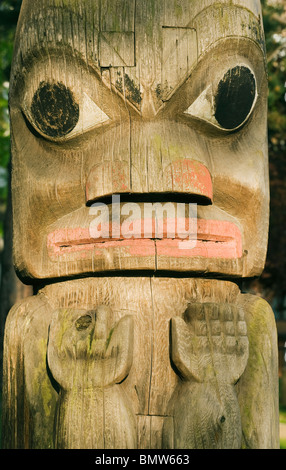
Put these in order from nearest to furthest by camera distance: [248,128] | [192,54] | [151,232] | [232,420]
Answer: [232,420] < [151,232] < [192,54] < [248,128]

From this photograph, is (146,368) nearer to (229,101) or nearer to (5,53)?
(229,101)

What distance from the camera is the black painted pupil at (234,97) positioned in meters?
3.24

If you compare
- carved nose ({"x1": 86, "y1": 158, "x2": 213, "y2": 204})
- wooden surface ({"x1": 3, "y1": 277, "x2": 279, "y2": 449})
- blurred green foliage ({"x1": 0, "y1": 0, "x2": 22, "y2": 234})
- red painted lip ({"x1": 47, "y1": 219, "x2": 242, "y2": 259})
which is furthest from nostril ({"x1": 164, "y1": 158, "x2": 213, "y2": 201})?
blurred green foliage ({"x1": 0, "y1": 0, "x2": 22, "y2": 234})

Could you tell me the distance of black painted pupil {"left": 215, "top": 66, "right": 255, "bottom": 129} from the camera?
10.6ft

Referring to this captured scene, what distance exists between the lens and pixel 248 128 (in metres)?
3.41

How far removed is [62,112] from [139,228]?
82cm

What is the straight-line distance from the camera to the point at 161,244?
2.89 m

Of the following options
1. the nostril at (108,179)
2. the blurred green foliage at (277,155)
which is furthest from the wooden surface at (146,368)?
the blurred green foliage at (277,155)

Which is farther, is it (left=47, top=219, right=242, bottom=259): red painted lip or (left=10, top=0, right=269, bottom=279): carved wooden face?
(left=10, top=0, right=269, bottom=279): carved wooden face

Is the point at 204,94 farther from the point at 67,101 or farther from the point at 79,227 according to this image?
the point at 79,227

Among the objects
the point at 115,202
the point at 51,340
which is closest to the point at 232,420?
the point at 51,340

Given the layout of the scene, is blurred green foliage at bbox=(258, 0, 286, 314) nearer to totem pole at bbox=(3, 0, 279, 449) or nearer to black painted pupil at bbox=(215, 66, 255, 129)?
black painted pupil at bbox=(215, 66, 255, 129)

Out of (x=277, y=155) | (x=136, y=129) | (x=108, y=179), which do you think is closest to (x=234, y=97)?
(x=136, y=129)
